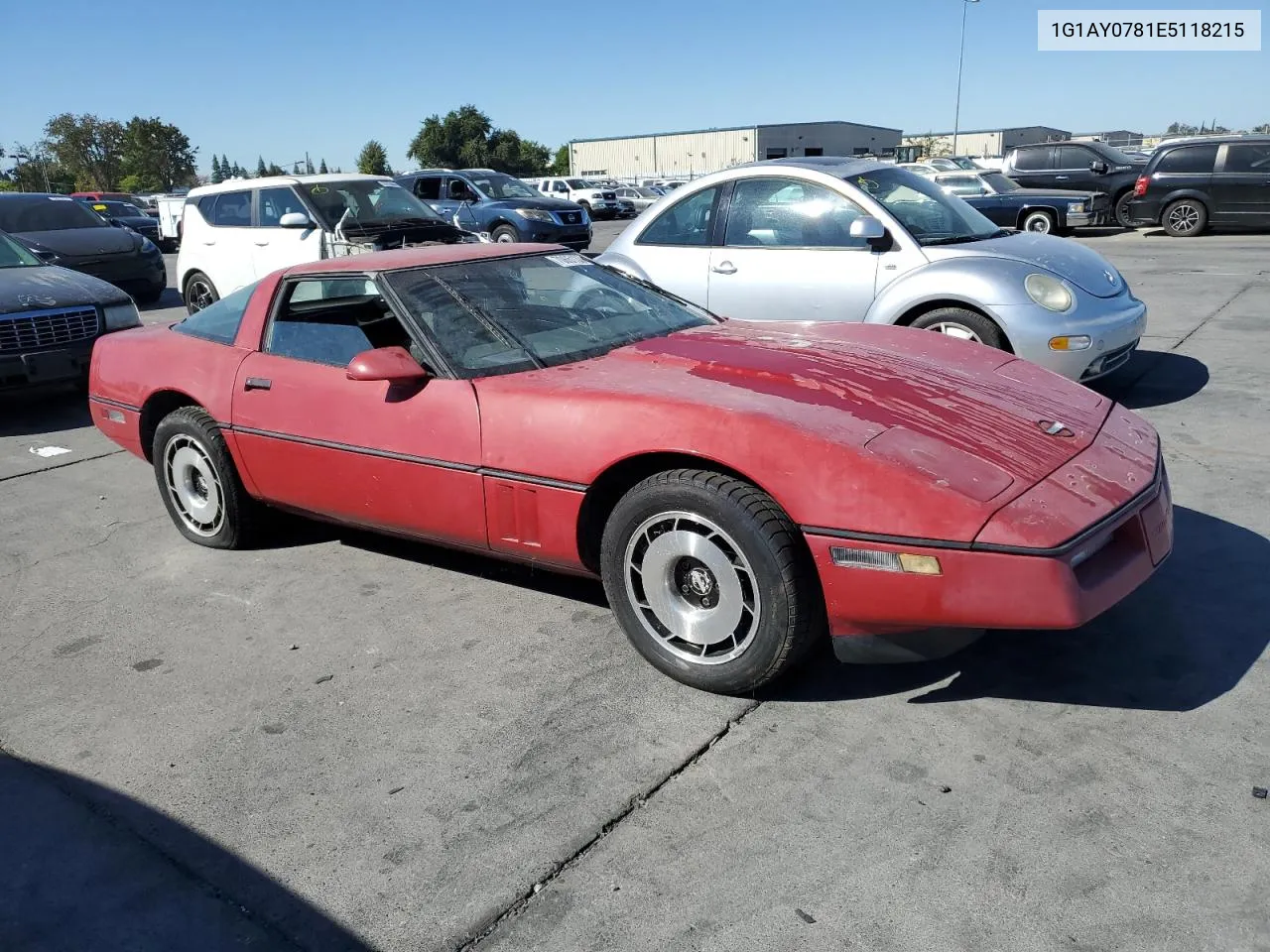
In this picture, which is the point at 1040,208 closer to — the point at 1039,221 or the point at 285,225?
the point at 1039,221

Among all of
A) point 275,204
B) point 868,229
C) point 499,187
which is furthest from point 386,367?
point 499,187

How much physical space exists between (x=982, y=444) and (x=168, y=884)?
2.37 metres

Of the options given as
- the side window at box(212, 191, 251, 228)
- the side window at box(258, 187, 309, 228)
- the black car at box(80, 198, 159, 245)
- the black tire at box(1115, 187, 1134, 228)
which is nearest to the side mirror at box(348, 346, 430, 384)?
the side window at box(258, 187, 309, 228)

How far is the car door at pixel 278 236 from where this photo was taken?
9.68 metres

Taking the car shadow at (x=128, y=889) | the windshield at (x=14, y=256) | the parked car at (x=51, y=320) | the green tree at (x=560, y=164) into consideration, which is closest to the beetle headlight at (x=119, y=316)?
the parked car at (x=51, y=320)

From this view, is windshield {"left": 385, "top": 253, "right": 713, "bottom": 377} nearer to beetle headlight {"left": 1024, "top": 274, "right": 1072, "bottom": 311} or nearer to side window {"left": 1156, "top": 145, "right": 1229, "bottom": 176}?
beetle headlight {"left": 1024, "top": 274, "right": 1072, "bottom": 311}

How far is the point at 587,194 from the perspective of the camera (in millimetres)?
34312

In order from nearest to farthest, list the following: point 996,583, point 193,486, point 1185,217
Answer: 1. point 996,583
2. point 193,486
3. point 1185,217

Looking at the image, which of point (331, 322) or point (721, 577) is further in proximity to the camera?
point (331, 322)

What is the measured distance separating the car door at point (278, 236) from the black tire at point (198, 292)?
2.72ft

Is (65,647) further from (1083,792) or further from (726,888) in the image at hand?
(1083,792)

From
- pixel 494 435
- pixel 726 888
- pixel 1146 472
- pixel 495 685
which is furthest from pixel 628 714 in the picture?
pixel 1146 472

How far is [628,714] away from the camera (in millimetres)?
2912

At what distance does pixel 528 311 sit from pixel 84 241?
11.2m
